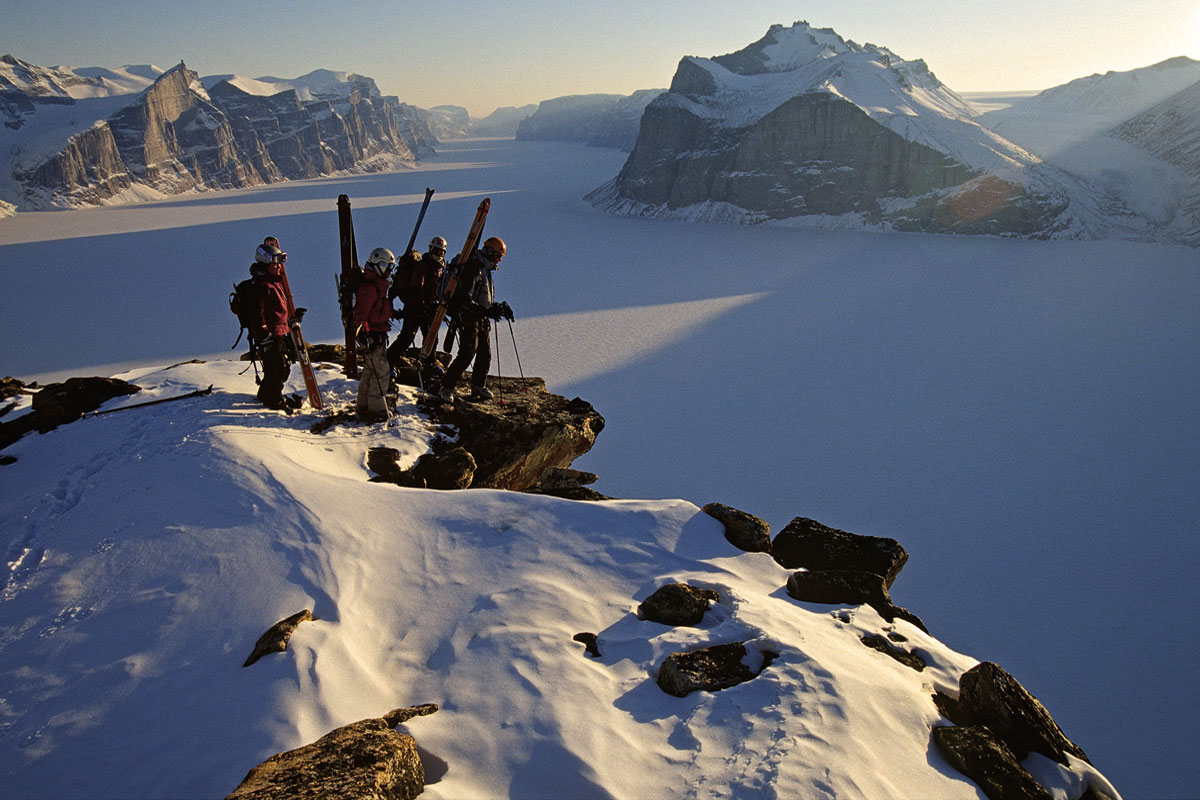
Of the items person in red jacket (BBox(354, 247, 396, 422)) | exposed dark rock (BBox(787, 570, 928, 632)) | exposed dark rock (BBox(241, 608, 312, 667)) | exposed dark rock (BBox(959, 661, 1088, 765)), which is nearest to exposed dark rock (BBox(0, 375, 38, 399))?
person in red jacket (BBox(354, 247, 396, 422))

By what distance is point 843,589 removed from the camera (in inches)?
252

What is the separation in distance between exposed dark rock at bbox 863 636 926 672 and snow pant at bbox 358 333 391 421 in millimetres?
6770

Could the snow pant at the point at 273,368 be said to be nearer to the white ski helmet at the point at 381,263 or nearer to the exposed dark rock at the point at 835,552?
the white ski helmet at the point at 381,263

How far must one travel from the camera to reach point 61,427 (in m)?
7.79

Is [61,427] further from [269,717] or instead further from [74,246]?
[74,246]


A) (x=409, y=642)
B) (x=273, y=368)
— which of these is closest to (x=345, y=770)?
(x=409, y=642)

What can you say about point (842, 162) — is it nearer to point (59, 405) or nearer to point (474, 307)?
point (474, 307)

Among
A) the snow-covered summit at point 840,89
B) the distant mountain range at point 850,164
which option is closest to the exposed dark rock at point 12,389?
the distant mountain range at point 850,164

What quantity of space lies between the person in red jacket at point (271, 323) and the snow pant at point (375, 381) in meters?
0.95

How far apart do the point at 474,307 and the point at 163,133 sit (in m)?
143

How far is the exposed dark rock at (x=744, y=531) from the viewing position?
23.3ft

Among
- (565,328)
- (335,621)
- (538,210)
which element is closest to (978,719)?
(335,621)

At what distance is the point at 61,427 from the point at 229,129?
156713 millimetres

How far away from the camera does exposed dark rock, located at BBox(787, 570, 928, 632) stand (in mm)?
6348
